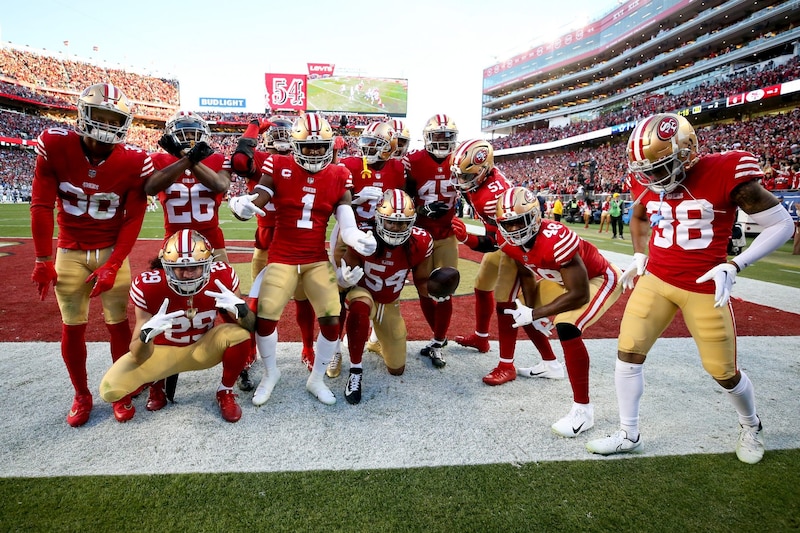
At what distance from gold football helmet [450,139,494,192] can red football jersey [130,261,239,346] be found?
220 centimetres

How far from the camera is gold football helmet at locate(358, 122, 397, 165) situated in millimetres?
4461

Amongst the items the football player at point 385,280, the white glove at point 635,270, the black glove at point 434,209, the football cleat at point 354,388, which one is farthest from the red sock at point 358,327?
the white glove at point 635,270

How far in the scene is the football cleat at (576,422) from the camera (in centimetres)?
311

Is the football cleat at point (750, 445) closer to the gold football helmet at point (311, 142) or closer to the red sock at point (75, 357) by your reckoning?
the gold football helmet at point (311, 142)

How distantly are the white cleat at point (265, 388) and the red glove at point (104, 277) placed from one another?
4.35 feet

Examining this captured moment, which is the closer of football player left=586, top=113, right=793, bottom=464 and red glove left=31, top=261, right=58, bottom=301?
football player left=586, top=113, right=793, bottom=464

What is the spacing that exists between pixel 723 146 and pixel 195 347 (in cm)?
3341

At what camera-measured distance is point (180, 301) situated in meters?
3.32

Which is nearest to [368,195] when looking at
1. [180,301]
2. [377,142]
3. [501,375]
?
[377,142]

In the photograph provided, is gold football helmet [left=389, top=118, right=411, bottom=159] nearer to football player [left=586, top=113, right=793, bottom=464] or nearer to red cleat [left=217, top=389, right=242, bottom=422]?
football player [left=586, top=113, right=793, bottom=464]

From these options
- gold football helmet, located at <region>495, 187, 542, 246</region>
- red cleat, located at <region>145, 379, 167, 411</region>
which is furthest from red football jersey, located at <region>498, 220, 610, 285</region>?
red cleat, located at <region>145, 379, 167, 411</region>

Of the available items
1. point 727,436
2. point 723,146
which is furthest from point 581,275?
point 723,146

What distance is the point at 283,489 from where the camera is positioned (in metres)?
2.47

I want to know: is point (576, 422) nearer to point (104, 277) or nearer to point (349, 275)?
point (349, 275)
